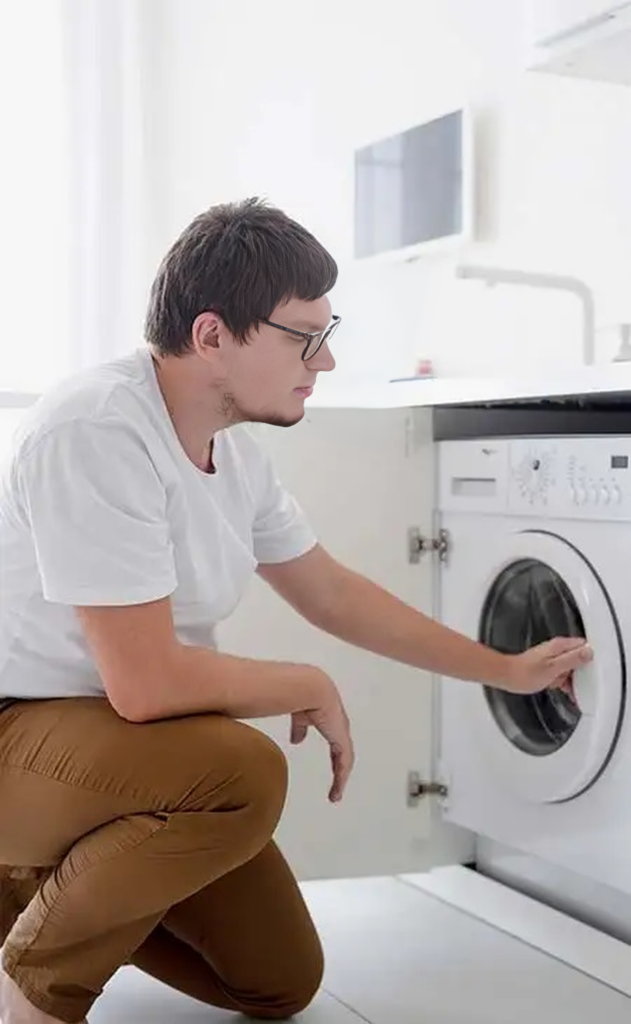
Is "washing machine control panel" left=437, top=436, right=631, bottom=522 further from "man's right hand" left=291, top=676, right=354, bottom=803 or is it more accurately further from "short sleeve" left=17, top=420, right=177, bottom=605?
"short sleeve" left=17, top=420, right=177, bottom=605

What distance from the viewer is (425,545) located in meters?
2.35

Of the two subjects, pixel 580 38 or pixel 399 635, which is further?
pixel 580 38

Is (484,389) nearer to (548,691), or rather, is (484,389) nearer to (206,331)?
(548,691)

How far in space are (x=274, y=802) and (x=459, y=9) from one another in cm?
212

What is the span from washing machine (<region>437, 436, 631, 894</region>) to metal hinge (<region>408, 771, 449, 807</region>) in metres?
0.02

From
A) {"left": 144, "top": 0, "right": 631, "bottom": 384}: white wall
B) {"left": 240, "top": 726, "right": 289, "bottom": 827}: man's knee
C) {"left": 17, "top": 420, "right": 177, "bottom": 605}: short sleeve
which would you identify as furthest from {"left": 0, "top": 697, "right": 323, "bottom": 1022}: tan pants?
{"left": 144, "top": 0, "right": 631, "bottom": 384}: white wall

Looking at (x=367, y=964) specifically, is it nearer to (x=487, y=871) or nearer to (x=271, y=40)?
(x=487, y=871)

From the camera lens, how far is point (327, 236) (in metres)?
3.75

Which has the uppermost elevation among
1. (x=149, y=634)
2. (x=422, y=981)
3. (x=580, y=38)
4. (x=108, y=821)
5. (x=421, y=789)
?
(x=580, y=38)

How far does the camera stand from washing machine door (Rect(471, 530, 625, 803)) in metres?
1.99

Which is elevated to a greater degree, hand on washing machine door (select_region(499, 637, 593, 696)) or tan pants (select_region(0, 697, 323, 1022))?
hand on washing machine door (select_region(499, 637, 593, 696))

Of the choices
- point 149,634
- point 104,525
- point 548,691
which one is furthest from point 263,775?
point 548,691

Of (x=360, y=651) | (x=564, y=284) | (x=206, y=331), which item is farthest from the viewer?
(x=564, y=284)

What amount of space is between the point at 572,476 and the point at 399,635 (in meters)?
0.36
